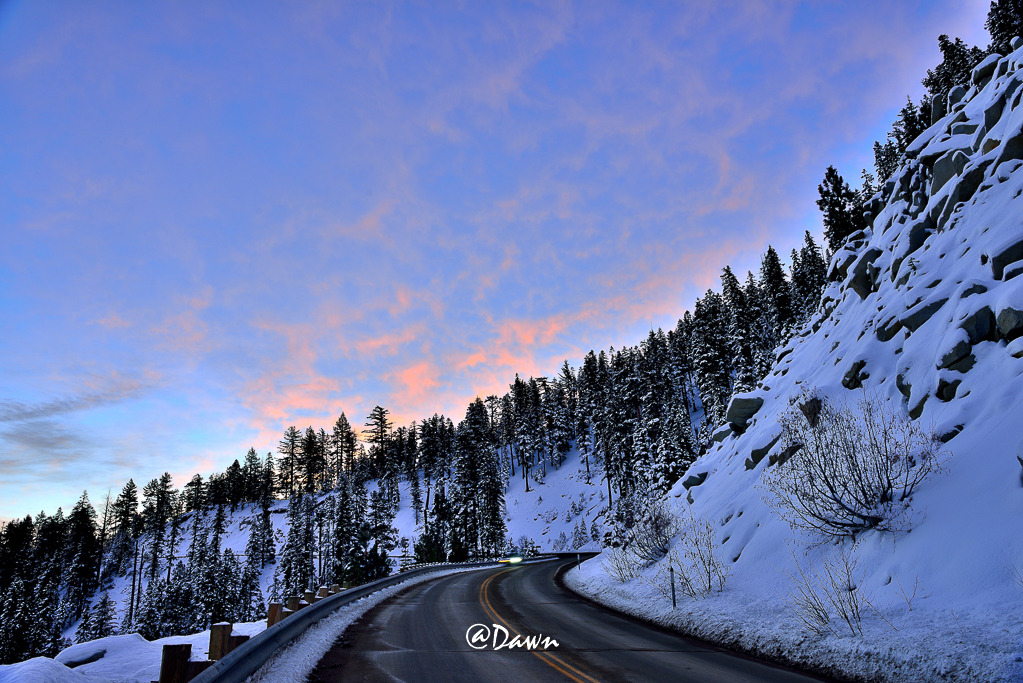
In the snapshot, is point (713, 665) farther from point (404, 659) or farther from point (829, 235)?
point (829, 235)

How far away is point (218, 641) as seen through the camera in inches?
242

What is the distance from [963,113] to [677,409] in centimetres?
3439

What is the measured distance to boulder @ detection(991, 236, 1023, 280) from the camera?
37.5ft

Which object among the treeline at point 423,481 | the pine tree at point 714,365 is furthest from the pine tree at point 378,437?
the pine tree at point 714,365

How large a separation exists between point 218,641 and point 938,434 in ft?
45.9

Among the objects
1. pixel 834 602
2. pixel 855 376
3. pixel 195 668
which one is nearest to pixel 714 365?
pixel 855 376

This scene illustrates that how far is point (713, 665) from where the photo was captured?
320 inches

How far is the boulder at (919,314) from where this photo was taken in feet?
45.3

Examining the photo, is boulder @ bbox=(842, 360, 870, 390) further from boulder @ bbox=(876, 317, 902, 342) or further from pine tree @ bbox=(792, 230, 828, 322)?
pine tree @ bbox=(792, 230, 828, 322)

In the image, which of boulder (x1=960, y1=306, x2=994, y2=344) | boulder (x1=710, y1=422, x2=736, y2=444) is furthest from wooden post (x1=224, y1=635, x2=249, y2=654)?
boulder (x1=710, y1=422, x2=736, y2=444)

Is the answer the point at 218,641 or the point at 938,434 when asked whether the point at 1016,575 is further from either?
the point at 218,641

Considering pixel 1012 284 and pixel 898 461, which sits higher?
pixel 1012 284

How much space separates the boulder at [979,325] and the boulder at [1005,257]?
123cm

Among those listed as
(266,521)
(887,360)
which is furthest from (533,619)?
(266,521)
